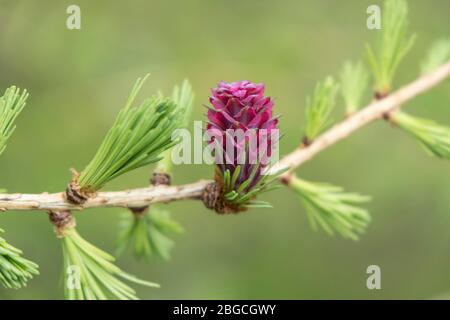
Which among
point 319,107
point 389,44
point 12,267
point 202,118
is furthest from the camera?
point 202,118

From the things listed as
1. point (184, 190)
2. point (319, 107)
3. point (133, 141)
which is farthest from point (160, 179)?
point (319, 107)

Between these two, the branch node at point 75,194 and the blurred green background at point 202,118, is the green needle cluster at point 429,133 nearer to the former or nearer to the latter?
the branch node at point 75,194

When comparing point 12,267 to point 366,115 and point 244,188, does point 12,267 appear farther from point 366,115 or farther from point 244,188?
point 366,115

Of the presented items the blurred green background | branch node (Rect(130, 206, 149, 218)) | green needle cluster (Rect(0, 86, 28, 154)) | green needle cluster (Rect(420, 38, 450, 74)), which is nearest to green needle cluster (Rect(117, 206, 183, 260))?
branch node (Rect(130, 206, 149, 218))

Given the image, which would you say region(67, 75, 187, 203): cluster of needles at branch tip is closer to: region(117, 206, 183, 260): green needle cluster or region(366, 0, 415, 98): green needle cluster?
region(117, 206, 183, 260): green needle cluster
